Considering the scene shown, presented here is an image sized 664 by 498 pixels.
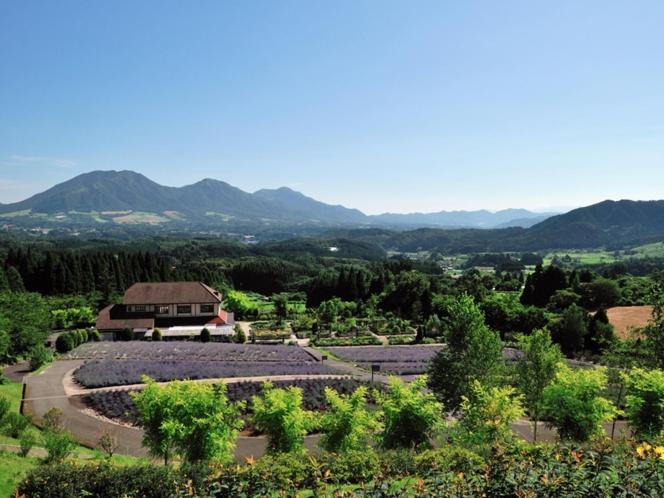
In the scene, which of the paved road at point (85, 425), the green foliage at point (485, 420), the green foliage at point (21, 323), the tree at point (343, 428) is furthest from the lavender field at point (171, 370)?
the green foliage at point (485, 420)

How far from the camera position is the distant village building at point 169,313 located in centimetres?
5462

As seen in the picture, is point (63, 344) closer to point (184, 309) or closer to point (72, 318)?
point (184, 309)

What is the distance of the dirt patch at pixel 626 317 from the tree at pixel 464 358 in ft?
121

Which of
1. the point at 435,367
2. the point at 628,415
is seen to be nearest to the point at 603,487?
the point at 628,415

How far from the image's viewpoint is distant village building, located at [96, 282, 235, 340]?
5462cm

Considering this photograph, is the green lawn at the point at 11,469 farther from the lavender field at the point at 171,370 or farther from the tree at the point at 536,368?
the tree at the point at 536,368

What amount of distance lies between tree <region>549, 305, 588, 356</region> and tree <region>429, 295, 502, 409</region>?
3404 cm

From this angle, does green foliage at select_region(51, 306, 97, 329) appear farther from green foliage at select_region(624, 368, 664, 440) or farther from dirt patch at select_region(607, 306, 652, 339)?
dirt patch at select_region(607, 306, 652, 339)

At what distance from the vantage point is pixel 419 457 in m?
11.4

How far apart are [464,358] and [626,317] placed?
48.3 m

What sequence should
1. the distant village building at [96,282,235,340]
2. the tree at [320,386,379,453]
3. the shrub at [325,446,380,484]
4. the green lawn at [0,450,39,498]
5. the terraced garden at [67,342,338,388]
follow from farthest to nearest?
the distant village building at [96,282,235,340], the terraced garden at [67,342,338,388], the tree at [320,386,379,453], the green lawn at [0,450,39,498], the shrub at [325,446,380,484]

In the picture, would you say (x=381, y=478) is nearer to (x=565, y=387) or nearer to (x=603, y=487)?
(x=603, y=487)

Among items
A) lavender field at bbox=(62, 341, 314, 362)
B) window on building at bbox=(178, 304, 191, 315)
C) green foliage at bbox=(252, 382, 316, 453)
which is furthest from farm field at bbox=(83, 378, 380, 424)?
window on building at bbox=(178, 304, 191, 315)

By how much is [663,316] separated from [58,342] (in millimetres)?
43258
